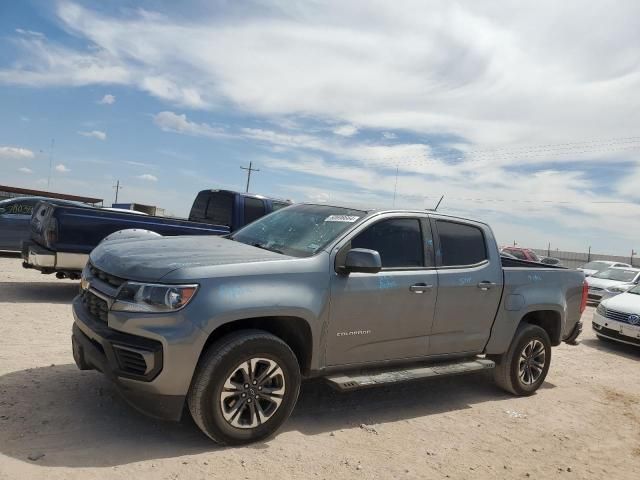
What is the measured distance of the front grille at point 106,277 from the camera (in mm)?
3783

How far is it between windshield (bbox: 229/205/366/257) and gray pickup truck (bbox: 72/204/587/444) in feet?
0.06

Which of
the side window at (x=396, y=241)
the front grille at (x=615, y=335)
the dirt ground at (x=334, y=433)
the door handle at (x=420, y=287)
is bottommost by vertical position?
the dirt ground at (x=334, y=433)

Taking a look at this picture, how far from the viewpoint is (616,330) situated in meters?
9.75

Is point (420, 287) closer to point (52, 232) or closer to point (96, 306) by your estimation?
point (96, 306)

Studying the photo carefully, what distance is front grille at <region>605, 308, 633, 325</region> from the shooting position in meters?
9.64

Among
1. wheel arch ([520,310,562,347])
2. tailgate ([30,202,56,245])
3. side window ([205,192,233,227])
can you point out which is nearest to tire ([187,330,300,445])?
wheel arch ([520,310,562,347])

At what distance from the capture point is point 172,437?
388 centimetres

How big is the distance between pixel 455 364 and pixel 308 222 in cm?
200

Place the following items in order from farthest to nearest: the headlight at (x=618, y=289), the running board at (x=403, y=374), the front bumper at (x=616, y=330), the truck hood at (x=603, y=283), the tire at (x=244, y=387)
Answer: the truck hood at (x=603, y=283), the headlight at (x=618, y=289), the front bumper at (x=616, y=330), the running board at (x=403, y=374), the tire at (x=244, y=387)

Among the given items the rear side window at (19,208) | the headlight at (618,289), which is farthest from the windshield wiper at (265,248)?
the headlight at (618,289)

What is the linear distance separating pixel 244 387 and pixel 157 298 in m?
0.89

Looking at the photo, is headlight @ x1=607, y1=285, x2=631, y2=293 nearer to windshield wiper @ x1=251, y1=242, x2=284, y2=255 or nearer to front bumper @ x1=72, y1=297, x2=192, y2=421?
windshield wiper @ x1=251, y1=242, x2=284, y2=255

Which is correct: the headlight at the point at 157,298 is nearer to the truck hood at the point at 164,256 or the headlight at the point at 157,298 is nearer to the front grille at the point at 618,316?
the truck hood at the point at 164,256

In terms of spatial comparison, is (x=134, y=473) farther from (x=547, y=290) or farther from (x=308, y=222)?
(x=547, y=290)
